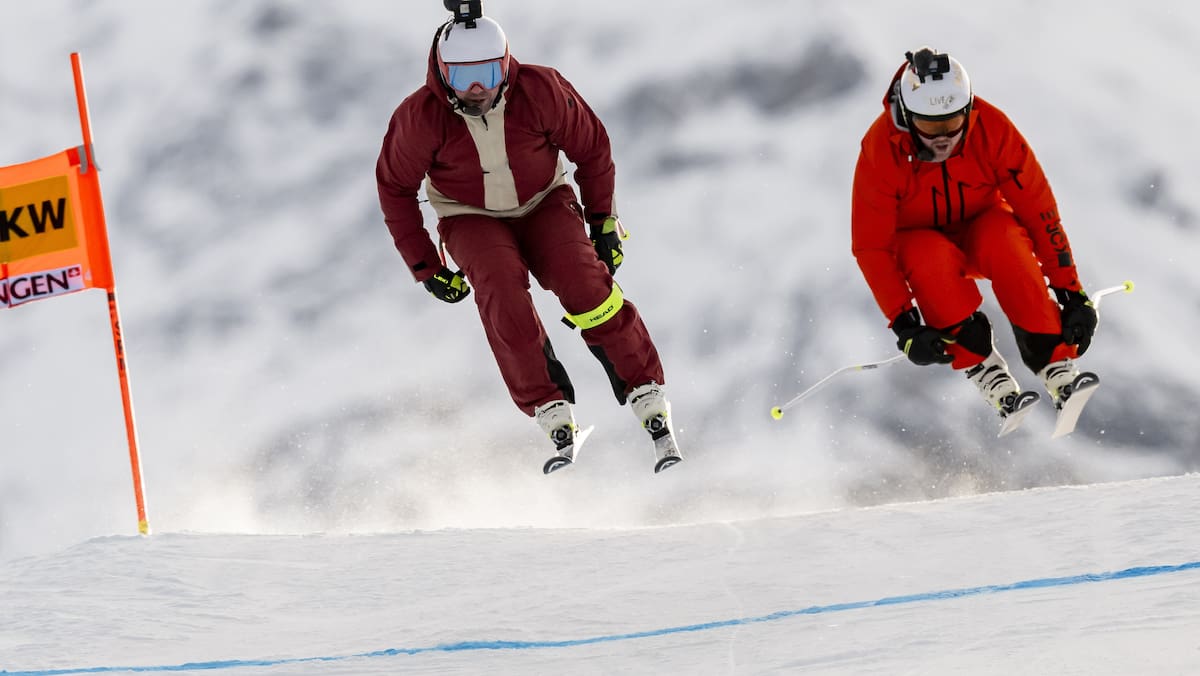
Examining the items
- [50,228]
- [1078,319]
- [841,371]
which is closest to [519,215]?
[841,371]

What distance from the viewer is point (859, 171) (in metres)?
6.23

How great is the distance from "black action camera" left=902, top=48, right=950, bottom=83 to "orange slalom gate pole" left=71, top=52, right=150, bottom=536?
Result: 4797 millimetres

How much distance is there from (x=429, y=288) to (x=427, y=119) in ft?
2.74

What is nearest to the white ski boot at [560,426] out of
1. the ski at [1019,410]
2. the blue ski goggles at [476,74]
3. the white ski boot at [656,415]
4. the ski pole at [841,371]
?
the white ski boot at [656,415]

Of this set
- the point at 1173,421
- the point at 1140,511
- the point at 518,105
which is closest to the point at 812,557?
the point at 1140,511

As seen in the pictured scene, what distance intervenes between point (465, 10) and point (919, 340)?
244cm

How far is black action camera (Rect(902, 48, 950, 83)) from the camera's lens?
5.84 metres

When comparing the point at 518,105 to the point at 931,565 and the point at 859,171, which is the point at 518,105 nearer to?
the point at 859,171

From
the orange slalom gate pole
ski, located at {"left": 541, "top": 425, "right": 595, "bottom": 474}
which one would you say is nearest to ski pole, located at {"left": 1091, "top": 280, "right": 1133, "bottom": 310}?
ski, located at {"left": 541, "top": 425, "right": 595, "bottom": 474}

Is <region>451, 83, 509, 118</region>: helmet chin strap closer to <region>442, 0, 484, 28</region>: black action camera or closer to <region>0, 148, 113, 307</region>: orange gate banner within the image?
<region>442, 0, 484, 28</region>: black action camera

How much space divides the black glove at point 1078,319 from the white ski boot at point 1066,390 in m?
0.10

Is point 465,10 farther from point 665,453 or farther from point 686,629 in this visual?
point 686,629

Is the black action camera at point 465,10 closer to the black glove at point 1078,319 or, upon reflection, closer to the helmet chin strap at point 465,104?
the helmet chin strap at point 465,104

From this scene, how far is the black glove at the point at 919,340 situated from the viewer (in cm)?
621
